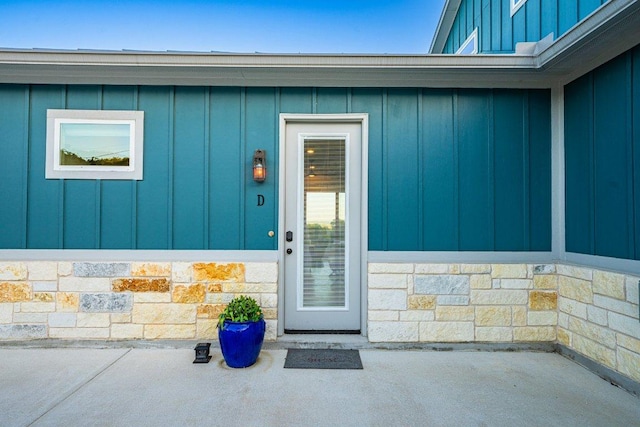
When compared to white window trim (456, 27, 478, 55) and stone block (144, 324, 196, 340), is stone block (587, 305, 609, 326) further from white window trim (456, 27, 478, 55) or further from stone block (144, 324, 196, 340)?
white window trim (456, 27, 478, 55)

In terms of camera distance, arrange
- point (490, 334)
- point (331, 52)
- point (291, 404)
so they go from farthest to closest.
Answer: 1. point (490, 334)
2. point (331, 52)
3. point (291, 404)

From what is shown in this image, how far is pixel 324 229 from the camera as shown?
330 centimetres

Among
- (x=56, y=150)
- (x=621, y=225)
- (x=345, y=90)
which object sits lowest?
(x=621, y=225)

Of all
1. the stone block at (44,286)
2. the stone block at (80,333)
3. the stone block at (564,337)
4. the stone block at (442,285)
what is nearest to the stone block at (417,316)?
the stone block at (442,285)

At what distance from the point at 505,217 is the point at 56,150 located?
13.6ft

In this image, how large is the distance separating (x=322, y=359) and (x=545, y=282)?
2.11m

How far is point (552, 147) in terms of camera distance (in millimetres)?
3170

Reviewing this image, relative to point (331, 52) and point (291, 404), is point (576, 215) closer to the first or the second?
point (331, 52)

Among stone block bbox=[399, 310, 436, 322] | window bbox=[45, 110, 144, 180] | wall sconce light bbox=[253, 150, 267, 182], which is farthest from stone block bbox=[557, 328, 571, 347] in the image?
window bbox=[45, 110, 144, 180]

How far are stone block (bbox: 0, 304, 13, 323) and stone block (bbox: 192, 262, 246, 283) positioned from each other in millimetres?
1634

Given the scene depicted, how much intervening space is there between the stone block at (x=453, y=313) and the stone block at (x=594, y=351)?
811 mm

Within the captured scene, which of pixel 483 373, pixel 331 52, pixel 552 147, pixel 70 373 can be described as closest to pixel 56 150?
pixel 70 373

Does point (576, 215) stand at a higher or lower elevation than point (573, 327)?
higher

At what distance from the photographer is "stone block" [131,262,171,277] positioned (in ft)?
10.2
